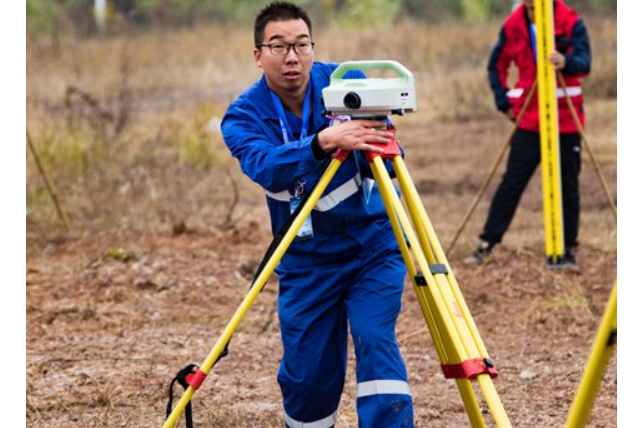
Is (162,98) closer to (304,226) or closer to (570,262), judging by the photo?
(570,262)

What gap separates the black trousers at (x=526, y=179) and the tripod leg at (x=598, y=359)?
220 inches

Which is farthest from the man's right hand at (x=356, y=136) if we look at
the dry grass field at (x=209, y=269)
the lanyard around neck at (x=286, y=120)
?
the dry grass field at (x=209, y=269)

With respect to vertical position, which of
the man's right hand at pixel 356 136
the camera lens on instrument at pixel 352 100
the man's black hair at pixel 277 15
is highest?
the man's black hair at pixel 277 15

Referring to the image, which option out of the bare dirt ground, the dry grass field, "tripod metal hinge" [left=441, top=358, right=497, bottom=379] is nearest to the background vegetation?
the dry grass field

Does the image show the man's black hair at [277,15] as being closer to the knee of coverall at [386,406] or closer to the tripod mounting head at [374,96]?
the tripod mounting head at [374,96]

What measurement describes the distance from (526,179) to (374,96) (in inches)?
194

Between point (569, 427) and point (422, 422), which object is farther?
point (422, 422)

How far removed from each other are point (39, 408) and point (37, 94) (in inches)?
486

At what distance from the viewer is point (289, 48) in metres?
4.54

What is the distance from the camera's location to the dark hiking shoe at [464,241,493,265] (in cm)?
897

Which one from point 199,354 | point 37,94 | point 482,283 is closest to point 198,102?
point 37,94

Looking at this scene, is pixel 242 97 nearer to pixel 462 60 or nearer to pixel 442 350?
pixel 442 350

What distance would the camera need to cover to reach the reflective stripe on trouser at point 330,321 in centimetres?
450

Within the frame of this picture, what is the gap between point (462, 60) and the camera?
20078 millimetres
